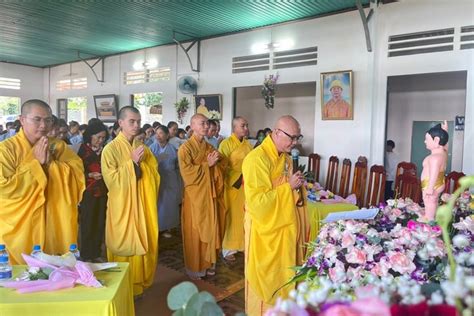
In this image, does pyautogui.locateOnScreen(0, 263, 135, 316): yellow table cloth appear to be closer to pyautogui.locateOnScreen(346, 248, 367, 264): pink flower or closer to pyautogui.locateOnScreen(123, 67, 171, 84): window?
pyautogui.locateOnScreen(346, 248, 367, 264): pink flower

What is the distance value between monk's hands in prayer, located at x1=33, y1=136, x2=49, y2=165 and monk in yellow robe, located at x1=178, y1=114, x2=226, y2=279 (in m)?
1.47

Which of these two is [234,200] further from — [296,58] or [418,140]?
[418,140]

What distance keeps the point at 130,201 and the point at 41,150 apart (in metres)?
0.84

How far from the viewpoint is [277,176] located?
250 centimetres

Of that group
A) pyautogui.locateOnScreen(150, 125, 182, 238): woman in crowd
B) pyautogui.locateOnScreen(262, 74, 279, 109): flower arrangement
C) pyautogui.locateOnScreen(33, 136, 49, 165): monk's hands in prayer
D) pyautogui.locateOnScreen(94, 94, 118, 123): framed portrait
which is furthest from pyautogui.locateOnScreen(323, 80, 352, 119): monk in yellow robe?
pyautogui.locateOnScreen(94, 94, 118, 123): framed portrait

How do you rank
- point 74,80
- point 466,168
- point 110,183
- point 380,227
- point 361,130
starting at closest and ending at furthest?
point 380,227 → point 110,183 → point 466,168 → point 361,130 → point 74,80

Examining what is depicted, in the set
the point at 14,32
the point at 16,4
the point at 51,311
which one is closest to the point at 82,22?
the point at 16,4

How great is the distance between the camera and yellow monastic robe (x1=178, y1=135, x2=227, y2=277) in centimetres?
374

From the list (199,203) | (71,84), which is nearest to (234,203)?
(199,203)

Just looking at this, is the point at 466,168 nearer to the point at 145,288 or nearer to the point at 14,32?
the point at 145,288

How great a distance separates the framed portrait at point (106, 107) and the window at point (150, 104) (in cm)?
62

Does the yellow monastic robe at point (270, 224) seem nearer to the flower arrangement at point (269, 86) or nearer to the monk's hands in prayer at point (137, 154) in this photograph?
the monk's hands in prayer at point (137, 154)

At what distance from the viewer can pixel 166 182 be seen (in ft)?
17.6

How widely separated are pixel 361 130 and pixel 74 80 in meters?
8.57
